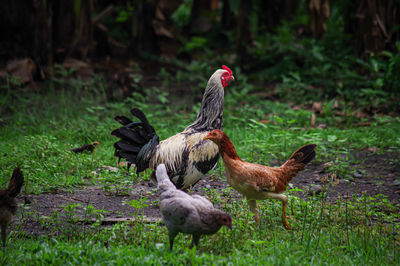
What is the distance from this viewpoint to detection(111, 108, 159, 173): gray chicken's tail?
5.50 meters

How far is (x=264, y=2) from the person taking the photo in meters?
17.0

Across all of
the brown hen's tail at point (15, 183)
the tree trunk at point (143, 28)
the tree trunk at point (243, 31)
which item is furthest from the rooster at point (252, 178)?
the tree trunk at point (143, 28)

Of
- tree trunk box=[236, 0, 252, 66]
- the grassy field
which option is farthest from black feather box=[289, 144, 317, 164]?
tree trunk box=[236, 0, 252, 66]

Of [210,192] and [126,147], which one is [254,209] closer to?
[210,192]

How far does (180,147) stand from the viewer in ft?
18.0

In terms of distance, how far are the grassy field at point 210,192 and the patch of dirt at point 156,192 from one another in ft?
0.43

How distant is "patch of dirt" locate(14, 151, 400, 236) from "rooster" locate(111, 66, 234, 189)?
50 centimetres

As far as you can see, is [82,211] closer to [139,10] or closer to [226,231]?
[226,231]

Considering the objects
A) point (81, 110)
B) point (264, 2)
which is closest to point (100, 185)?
point (81, 110)

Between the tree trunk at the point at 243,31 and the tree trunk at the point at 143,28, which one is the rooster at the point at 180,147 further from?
the tree trunk at the point at 143,28

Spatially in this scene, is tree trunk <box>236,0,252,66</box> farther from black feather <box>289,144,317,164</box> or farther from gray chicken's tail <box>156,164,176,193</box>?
gray chicken's tail <box>156,164,176,193</box>

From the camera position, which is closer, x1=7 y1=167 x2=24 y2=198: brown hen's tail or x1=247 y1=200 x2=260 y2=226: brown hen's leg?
x1=7 y1=167 x2=24 y2=198: brown hen's tail

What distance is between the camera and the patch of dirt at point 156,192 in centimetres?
502

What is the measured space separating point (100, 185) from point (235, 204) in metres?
2.09
